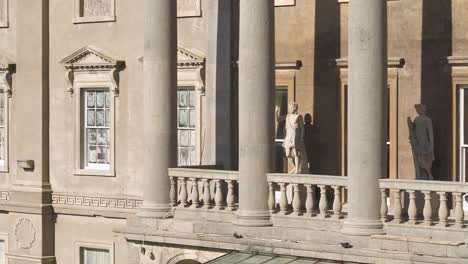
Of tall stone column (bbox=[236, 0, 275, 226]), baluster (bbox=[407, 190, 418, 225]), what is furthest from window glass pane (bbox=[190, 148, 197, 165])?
baluster (bbox=[407, 190, 418, 225])

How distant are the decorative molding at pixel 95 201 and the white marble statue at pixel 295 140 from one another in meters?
5.07

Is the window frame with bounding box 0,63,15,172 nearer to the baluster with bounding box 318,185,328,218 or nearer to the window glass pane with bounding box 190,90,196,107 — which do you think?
the window glass pane with bounding box 190,90,196,107

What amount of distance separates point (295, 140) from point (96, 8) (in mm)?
7606

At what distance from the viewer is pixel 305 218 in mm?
23219

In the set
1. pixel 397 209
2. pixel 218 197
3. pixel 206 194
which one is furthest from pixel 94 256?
pixel 397 209

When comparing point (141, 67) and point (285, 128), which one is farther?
point (141, 67)

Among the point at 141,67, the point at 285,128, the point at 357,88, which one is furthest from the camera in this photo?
the point at 141,67

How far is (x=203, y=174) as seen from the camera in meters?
24.9

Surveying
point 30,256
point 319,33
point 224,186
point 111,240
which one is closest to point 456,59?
point 319,33

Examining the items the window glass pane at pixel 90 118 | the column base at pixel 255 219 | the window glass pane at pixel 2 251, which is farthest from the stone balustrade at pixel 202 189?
the window glass pane at pixel 2 251

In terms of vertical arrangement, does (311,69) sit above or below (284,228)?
above

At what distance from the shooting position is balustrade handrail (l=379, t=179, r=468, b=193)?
20.8m

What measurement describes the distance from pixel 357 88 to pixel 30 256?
13113 millimetres

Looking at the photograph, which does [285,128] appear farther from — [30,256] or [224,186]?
[30,256]
